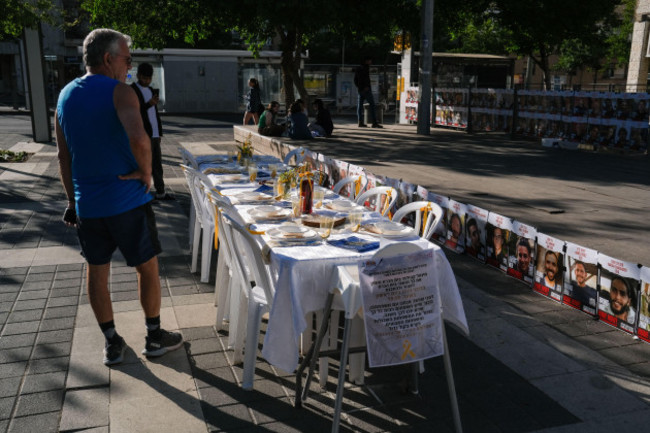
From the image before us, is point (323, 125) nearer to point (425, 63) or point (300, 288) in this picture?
point (425, 63)

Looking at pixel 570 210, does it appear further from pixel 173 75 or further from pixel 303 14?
pixel 173 75

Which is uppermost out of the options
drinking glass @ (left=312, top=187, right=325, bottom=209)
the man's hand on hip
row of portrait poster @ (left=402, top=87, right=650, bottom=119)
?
row of portrait poster @ (left=402, top=87, right=650, bottom=119)

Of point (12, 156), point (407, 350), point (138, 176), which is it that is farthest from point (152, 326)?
point (12, 156)

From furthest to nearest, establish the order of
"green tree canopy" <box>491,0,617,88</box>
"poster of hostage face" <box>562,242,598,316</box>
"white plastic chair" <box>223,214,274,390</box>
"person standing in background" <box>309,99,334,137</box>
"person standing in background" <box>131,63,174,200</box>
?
"green tree canopy" <box>491,0,617,88</box> < "person standing in background" <box>309,99,334,137</box> < "person standing in background" <box>131,63,174,200</box> < "poster of hostage face" <box>562,242,598,316</box> < "white plastic chair" <box>223,214,274,390</box>

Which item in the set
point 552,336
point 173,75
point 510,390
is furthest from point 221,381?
point 173,75

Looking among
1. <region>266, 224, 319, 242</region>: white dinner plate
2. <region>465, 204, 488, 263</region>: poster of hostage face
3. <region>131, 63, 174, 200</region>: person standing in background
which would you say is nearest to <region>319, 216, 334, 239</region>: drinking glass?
<region>266, 224, 319, 242</region>: white dinner plate

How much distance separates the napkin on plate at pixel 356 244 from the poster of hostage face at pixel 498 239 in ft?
7.63

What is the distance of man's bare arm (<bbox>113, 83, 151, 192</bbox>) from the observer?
3459 mm

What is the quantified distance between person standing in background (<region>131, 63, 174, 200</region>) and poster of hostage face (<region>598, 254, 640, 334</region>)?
4.76 meters

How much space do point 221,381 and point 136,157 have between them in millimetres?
1479

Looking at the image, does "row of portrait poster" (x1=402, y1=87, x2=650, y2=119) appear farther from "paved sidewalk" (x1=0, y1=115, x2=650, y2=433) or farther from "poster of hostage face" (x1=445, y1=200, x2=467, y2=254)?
"poster of hostage face" (x1=445, y1=200, x2=467, y2=254)

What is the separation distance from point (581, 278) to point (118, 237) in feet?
11.4

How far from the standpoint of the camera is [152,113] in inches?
328

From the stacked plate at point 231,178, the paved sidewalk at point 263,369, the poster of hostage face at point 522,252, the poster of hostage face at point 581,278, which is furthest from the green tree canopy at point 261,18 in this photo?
the poster of hostage face at point 581,278
